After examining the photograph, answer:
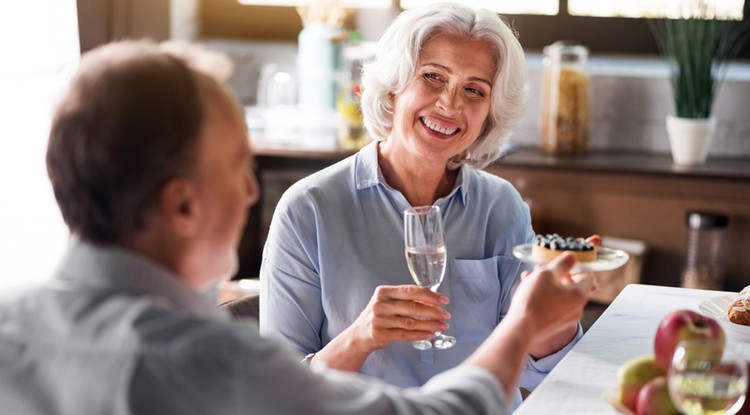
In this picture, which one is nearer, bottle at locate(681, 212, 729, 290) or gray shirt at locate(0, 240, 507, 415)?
gray shirt at locate(0, 240, 507, 415)

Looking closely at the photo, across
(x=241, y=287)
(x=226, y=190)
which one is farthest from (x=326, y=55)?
(x=226, y=190)

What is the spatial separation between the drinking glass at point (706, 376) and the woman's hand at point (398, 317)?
1.91 ft

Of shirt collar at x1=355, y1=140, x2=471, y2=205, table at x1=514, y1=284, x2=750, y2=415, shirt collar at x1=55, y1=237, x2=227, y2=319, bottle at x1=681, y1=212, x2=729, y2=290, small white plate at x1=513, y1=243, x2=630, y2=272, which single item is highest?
shirt collar at x1=55, y1=237, x2=227, y2=319

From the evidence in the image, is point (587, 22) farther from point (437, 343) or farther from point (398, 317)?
point (398, 317)

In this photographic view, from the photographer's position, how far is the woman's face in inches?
85.0

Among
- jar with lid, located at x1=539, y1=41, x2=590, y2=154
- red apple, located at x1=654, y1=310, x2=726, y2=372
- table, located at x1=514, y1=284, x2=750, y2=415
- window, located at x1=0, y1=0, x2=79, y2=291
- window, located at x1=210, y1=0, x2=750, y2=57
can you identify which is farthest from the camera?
window, located at x1=210, y1=0, x2=750, y2=57

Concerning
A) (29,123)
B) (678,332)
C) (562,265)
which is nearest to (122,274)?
(562,265)

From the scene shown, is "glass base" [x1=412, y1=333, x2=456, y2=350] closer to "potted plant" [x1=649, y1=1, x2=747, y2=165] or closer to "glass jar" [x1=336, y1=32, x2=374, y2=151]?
"glass jar" [x1=336, y1=32, x2=374, y2=151]

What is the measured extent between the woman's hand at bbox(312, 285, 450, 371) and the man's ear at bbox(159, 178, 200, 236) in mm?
741

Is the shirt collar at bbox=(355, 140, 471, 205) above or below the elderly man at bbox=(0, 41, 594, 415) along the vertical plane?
below

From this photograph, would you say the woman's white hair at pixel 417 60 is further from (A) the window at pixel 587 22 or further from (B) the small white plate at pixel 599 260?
(A) the window at pixel 587 22

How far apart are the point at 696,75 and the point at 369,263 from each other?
6.37ft

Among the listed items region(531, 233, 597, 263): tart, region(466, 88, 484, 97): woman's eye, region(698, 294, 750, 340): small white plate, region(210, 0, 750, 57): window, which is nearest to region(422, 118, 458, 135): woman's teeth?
region(466, 88, 484, 97): woman's eye

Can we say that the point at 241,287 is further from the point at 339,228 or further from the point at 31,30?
the point at 339,228
